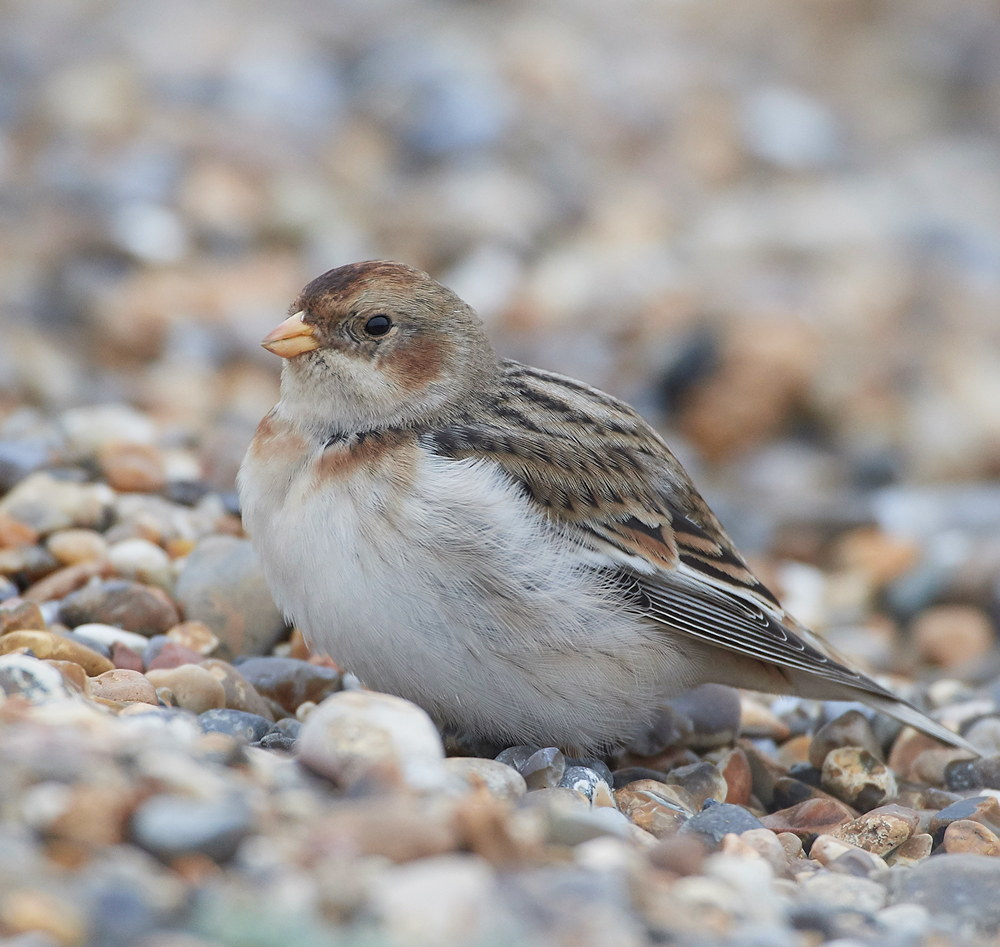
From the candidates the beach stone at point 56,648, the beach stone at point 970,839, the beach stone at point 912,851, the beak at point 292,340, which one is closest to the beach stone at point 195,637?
the beach stone at point 56,648

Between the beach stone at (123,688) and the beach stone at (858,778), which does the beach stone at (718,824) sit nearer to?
the beach stone at (858,778)

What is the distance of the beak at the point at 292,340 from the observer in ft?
11.9

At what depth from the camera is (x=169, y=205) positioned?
A: 309 inches

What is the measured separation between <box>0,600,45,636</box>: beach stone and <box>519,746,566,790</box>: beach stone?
1.30 meters

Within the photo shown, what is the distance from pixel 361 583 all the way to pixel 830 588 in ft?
9.74

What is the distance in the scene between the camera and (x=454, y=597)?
10.6 feet

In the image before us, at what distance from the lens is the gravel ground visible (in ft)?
7.57

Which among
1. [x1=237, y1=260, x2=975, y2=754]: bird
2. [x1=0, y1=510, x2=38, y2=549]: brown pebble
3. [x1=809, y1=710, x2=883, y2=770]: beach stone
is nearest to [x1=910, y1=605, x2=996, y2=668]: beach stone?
[x1=809, y1=710, x2=883, y2=770]: beach stone

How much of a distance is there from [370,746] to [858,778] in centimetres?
158

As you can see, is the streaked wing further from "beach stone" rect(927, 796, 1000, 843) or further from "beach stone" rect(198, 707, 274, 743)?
"beach stone" rect(198, 707, 274, 743)

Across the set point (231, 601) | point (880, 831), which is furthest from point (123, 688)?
point (880, 831)

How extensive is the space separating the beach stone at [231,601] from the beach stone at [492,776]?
3.70 ft

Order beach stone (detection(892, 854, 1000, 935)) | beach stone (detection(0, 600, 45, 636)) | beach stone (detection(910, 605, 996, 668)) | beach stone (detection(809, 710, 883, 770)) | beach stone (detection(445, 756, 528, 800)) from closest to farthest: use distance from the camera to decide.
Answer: beach stone (detection(892, 854, 1000, 935)) < beach stone (detection(445, 756, 528, 800)) < beach stone (detection(0, 600, 45, 636)) < beach stone (detection(809, 710, 883, 770)) < beach stone (detection(910, 605, 996, 668))

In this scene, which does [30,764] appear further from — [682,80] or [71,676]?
[682,80]
